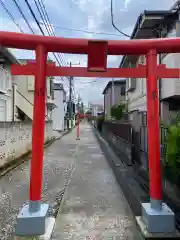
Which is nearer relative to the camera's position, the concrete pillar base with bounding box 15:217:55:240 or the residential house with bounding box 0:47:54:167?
the concrete pillar base with bounding box 15:217:55:240

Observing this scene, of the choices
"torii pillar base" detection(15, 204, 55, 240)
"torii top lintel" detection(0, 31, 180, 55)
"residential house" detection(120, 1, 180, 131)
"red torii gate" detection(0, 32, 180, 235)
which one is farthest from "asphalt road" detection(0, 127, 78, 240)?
"residential house" detection(120, 1, 180, 131)

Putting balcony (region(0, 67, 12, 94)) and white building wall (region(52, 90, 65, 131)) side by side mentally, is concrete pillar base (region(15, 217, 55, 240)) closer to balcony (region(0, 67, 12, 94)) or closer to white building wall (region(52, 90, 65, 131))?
balcony (region(0, 67, 12, 94))

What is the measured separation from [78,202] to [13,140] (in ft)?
17.2

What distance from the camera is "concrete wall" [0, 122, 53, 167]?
8.02m

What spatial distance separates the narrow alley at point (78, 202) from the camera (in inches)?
143

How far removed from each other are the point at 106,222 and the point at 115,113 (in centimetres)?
1805

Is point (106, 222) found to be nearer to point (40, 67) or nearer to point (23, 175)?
point (40, 67)

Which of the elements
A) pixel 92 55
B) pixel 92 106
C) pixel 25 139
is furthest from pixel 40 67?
pixel 92 106

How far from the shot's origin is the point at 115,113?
856 inches

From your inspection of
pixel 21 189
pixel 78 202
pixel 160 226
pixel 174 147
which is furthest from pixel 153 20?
pixel 160 226

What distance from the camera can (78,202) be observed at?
499 cm

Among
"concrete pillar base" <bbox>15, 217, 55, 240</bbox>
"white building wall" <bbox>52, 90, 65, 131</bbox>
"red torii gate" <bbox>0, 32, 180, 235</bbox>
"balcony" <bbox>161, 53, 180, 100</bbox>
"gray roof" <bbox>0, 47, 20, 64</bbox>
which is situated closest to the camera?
"concrete pillar base" <bbox>15, 217, 55, 240</bbox>

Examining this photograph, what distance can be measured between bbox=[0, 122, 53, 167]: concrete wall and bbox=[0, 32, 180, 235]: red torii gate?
15.7ft

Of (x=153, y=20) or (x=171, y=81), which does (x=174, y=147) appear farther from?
(x=153, y=20)
